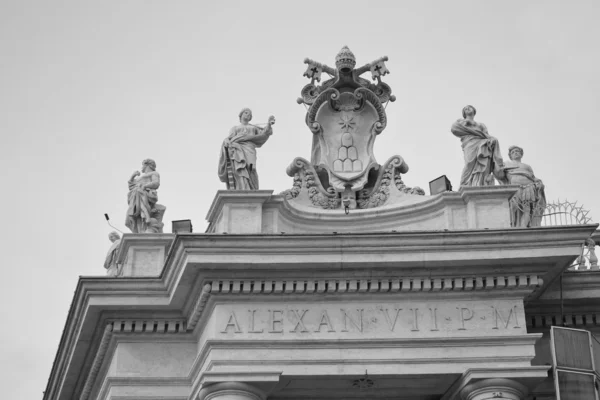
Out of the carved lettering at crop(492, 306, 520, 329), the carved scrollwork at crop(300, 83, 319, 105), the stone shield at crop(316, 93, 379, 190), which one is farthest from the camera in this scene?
the carved scrollwork at crop(300, 83, 319, 105)

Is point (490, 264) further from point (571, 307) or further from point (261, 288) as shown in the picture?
point (261, 288)

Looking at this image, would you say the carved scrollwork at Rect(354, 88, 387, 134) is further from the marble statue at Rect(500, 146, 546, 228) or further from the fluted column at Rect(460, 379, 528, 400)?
the fluted column at Rect(460, 379, 528, 400)

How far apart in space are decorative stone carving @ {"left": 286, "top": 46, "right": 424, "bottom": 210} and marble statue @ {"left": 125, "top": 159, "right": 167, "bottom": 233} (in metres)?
2.88

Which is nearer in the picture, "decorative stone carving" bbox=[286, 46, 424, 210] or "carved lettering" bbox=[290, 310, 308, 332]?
"carved lettering" bbox=[290, 310, 308, 332]

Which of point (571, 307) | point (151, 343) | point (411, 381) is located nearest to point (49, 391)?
point (151, 343)

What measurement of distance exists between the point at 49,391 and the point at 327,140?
8822 millimetres

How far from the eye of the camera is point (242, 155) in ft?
98.3

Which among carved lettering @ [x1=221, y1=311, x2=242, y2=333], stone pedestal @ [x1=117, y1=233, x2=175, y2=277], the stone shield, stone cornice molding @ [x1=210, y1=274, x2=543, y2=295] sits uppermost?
the stone shield

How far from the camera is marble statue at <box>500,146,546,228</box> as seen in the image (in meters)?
30.0

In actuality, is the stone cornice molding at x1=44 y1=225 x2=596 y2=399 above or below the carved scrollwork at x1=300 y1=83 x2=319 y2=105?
below

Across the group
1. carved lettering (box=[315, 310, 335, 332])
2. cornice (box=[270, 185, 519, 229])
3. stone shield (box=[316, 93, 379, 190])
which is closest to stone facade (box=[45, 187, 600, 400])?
carved lettering (box=[315, 310, 335, 332])

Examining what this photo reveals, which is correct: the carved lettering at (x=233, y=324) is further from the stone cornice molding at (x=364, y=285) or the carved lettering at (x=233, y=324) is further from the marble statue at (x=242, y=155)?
the marble statue at (x=242, y=155)

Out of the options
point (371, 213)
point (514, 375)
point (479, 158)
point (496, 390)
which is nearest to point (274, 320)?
point (371, 213)

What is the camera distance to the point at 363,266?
92.3 feet
